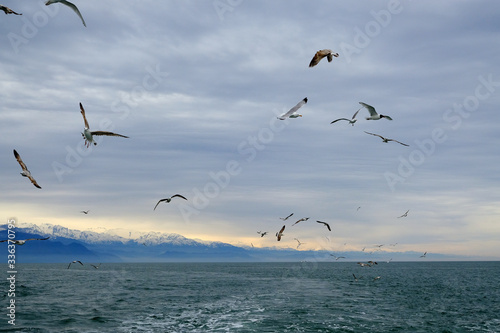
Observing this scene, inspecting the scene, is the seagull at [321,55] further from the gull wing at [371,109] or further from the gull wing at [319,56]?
the gull wing at [371,109]

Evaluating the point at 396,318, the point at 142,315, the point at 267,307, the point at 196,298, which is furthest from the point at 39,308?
the point at 396,318

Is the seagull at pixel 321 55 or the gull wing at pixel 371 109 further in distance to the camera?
the gull wing at pixel 371 109

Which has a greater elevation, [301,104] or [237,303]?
[301,104]

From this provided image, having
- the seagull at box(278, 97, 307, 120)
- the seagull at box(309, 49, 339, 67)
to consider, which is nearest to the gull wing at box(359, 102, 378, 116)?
the seagull at box(278, 97, 307, 120)

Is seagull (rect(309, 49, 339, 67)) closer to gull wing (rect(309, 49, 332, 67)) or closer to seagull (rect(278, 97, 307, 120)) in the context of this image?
gull wing (rect(309, 49, 332, 67))

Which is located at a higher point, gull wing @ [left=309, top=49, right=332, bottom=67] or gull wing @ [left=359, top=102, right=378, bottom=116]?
gull wing @ [left=309, top=49, right=332, bottom=67]

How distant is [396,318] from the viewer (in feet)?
138

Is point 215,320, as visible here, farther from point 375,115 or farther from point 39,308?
point 375,115

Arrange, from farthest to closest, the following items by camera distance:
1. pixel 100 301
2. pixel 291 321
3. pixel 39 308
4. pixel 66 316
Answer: pixel 100 301 → pixel 39 308 → pixel 66 316 → pixel 291 321

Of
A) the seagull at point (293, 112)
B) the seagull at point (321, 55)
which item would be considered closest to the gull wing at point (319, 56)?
the seagull at point (321, 55)

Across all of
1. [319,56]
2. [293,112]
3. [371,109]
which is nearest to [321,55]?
[319,56]

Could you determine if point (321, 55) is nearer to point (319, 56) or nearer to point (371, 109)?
point (319, 56)

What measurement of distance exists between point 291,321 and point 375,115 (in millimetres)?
24266

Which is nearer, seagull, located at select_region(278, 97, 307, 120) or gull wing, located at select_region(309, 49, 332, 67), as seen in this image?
gull wing, located at select_region(309, 49, 332, 67)
